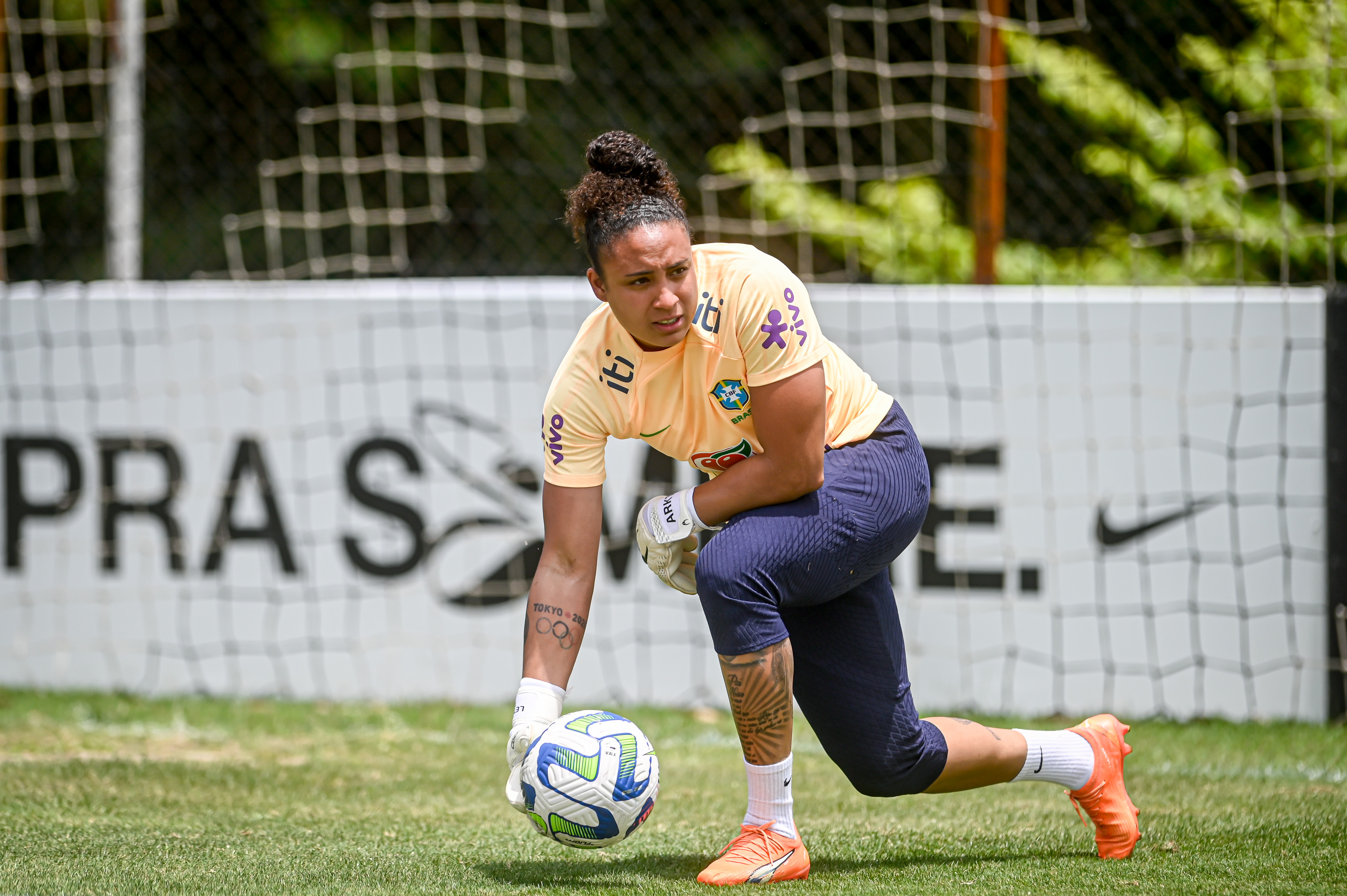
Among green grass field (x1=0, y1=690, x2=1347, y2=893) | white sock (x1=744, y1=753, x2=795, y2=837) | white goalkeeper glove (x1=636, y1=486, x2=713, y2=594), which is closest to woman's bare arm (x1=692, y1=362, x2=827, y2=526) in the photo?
white goalkeeper glove (x1=636, y1=486, x2=713, y2=594)

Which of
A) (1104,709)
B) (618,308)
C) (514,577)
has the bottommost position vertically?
(1104,709)

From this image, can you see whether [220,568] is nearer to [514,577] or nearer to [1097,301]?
[514,577]

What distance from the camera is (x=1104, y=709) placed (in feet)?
19.2

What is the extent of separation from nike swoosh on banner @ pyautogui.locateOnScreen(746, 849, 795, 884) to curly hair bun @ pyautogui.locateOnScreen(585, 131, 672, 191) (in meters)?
1.59

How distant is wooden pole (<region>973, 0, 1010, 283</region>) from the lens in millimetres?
6262

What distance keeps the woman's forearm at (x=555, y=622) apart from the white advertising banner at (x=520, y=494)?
9.28 ft

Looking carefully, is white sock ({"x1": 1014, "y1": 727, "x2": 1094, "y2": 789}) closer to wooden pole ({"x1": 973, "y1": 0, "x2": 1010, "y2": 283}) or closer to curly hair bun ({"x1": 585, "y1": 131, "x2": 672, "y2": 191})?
curly hair bun ({"x1": 585, "y1": 131, "x2": 672, "y2": 191})

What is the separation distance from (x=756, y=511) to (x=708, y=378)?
0.33m

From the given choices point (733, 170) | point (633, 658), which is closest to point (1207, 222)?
point (733, 170)

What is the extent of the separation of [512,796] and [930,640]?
334 cm

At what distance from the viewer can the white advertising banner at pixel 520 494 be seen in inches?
228

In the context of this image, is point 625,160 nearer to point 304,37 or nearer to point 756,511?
point 756,511

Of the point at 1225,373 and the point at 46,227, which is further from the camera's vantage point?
the point at 46,227

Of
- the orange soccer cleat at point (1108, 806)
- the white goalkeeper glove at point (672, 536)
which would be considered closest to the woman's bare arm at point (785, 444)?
the white goalkeeper glove at point (672, 536)
